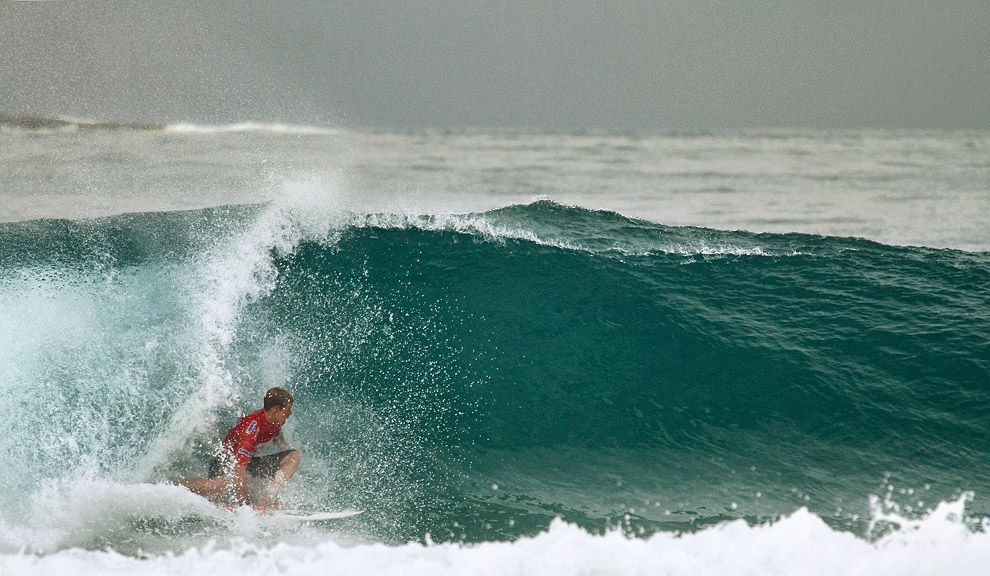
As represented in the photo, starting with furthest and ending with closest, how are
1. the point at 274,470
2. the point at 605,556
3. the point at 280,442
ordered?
the point at 280,442 → the point at 274,470 → the point at 605,556

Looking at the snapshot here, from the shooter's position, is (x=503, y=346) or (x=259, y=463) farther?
(x=503, y=346)

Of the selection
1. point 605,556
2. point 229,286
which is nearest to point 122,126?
point 229,286

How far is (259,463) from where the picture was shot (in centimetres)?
328

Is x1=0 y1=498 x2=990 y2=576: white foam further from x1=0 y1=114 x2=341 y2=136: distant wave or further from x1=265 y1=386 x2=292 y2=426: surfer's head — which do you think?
x1=0 y1=114 x2=341 y2=136: distant wave

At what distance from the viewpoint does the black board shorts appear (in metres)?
3.13

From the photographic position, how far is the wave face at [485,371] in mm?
3336

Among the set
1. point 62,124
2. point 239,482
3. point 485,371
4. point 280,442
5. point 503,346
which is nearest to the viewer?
point 239,482

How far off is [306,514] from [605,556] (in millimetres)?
1389

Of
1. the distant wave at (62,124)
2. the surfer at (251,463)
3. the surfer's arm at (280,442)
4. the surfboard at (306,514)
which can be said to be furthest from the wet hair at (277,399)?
the distant wave at (62,124)

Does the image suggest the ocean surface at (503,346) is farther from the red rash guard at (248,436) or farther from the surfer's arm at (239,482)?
the red rash guard at (248,436)

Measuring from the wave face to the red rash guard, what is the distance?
0.28 metres

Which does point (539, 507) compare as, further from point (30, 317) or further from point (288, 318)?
point (30, 317)

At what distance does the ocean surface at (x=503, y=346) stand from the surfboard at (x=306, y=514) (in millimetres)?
45

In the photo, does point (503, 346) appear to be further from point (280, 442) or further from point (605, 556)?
point (605, 556)
